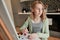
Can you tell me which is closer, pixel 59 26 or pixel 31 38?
pixel 31 38

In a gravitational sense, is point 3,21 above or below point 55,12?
above

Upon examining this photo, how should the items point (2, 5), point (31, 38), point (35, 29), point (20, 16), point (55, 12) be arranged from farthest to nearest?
1. point (20, 16)
2. point (55, 12)
3. point (35, 29)
4. point (31, 38)
5. point (2, 5)

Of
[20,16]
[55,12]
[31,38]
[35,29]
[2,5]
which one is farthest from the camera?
[20,16]

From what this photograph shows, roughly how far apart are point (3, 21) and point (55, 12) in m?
3.00

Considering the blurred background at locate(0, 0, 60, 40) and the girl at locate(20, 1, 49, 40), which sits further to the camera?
the blurred background at locate(0, 0, 60, 40)

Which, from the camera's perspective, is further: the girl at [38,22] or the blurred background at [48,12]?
the blurred background at [48,12]

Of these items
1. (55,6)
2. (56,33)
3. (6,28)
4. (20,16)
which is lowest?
(56,33)

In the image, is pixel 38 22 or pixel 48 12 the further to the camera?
pixel 48 12

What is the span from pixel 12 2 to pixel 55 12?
50.6 inches

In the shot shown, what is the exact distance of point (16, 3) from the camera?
12.5 feet

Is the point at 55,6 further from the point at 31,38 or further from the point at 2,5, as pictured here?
the point at 2,5

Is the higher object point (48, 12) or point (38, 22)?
point (38, 22)

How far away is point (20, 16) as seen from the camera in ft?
12.3

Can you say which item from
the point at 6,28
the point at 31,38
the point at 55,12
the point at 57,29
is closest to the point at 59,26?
the point at 57,29
